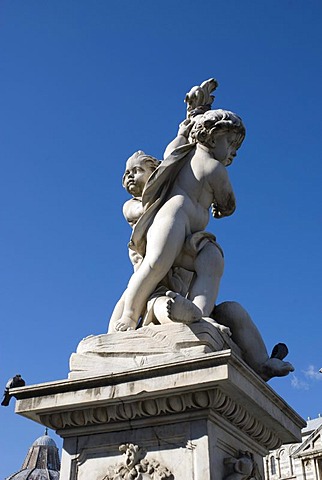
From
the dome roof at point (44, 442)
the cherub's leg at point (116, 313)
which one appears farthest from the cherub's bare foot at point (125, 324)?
the dome roof at point (44, 442)

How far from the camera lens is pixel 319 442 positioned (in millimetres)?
43312

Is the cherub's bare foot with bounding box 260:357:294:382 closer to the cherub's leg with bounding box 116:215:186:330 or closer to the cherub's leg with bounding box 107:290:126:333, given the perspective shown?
the cherub's leg with bounding box 116:215:186:330

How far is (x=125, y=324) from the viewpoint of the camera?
5625mm

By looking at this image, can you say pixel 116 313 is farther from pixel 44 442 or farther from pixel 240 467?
pixel 44 442

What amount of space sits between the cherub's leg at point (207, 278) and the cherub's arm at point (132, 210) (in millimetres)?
907

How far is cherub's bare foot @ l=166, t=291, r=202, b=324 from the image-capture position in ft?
16.2

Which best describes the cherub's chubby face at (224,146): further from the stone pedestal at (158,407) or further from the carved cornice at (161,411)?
the carved cornice at (161,411)

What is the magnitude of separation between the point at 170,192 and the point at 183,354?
6.65 ft

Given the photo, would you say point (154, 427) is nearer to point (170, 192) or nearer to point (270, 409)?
point (270, 409)


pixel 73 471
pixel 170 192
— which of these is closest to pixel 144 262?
pixel 170 192

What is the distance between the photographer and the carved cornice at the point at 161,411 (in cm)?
469

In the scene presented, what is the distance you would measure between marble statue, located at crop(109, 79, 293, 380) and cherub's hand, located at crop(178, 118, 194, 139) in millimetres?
13

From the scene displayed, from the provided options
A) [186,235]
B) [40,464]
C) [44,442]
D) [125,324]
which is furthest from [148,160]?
[44,442]

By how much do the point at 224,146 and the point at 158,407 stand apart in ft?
10.2
